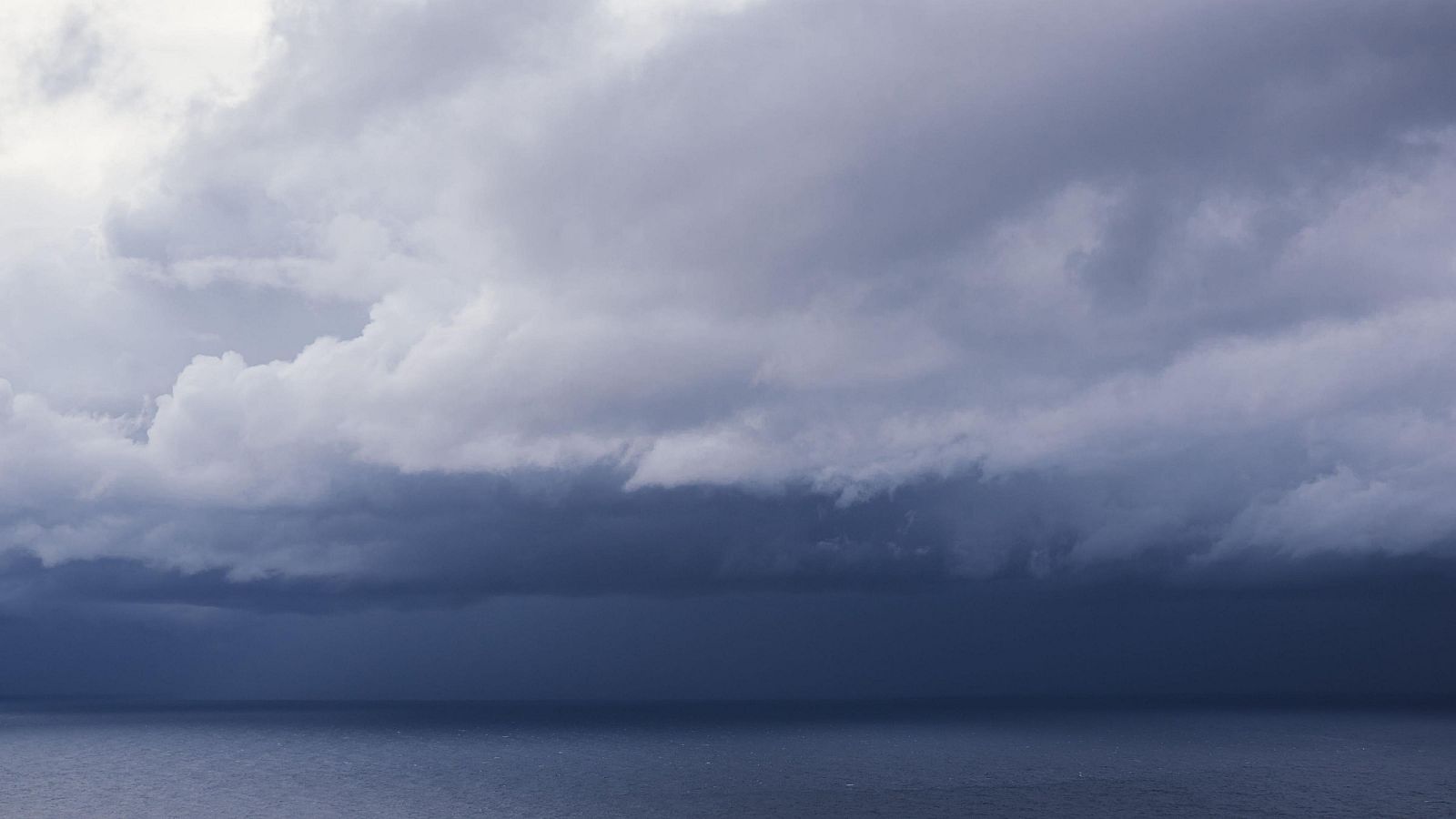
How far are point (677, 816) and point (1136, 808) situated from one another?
209 ft

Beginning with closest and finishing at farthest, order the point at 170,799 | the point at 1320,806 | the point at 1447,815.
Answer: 1. the point at 1447,815
2. the point at 1320,806
3. the point at 170,799

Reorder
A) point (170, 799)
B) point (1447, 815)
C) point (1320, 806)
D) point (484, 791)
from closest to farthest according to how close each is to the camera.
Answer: point (1447, 815), point (1320, 806), point (170, 799), point (484, 791)

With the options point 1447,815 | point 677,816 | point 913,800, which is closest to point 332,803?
point 677,816

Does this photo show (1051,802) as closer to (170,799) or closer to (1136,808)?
(1136,808)

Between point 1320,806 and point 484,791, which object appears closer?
point 1320,806

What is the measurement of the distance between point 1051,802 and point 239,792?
127044mm

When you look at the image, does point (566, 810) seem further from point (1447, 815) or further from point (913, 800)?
point (1447, 815)

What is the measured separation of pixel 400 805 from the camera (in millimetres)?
178375

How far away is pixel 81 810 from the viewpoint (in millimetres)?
168500

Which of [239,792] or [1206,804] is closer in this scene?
[1206,804]

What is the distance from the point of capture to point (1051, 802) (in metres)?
174

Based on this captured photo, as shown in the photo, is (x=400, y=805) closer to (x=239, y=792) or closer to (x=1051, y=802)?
(x=239, y=792)

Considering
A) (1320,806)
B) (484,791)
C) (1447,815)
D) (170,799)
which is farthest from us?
(484,791)

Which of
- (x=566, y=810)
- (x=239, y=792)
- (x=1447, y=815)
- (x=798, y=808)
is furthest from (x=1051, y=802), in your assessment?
(x=239, y=792)
